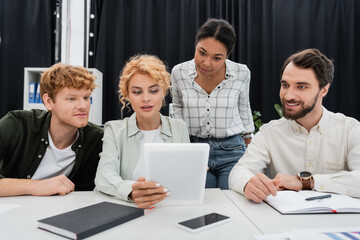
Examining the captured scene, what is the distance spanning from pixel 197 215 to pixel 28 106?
2.85 m

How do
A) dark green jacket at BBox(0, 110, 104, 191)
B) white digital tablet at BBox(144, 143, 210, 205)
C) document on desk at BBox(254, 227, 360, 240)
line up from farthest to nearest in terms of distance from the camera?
1. dark green jacket at BBox(0, 110, 104, 191)
2. white digital tablet at BBox(144, 143, 210, 205)
3. document on desk at BBox(254, 227, 360, 240)

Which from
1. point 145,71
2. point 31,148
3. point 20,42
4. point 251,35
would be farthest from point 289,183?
point 20,42

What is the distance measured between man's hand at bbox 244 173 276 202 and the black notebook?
460 millimetres

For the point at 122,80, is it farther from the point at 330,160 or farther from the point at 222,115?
the point at 330,160

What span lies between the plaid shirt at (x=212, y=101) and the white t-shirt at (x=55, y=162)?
80 cm

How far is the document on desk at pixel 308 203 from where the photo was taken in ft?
3.51

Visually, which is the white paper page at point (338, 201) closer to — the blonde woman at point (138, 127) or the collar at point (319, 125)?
the collar at point (319, 125)

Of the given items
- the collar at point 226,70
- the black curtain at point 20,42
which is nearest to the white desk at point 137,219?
the collar at point 226,70

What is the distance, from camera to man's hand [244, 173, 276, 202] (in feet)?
3.83

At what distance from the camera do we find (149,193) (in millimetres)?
1083

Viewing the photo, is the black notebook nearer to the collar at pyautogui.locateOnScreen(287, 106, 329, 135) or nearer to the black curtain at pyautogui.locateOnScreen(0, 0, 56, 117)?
the collar at pyautogui.locateOnScreen(287, 106, 329, 135)

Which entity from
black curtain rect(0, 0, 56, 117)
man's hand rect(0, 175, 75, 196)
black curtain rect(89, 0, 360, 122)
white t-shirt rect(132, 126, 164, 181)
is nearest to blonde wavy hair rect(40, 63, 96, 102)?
white t-shirt rect(132, 126, 164, 181)

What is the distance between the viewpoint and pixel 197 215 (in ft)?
3.46

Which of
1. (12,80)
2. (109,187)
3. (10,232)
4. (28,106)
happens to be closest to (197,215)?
(109,187)
